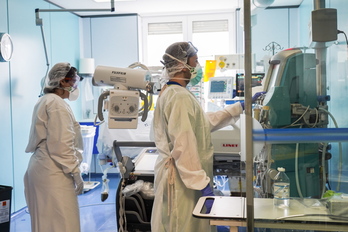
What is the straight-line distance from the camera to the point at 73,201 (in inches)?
96.7

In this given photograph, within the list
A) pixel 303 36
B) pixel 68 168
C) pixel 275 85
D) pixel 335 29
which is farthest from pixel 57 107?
pixel 335 29

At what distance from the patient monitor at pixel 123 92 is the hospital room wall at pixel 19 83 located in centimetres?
180

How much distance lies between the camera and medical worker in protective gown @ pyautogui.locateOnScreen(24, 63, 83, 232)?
235 cm

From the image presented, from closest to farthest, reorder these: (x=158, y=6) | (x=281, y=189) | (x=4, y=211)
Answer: (x=281, y=189)
(x=4, y=211)
(x=158, y=6)

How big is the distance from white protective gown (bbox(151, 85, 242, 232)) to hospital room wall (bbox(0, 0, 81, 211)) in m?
2.26

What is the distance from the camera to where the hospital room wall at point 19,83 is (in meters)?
3.65

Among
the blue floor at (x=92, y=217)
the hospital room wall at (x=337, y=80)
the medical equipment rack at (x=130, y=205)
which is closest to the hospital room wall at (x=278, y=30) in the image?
the hospital room wall at (x=337, y=80)

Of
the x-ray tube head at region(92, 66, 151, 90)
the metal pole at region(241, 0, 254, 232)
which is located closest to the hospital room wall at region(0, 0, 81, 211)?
the x-ray tube head at region(92, 66, 151, 90)

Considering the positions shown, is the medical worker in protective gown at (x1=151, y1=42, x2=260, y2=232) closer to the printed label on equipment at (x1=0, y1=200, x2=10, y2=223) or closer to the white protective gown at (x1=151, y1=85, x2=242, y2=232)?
the white protective gown at (x1=151, y1=85, x2=242, y2=232)

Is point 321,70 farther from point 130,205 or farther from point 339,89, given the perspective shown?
point 130,205

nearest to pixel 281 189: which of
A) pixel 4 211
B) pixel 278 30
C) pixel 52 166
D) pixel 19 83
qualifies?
pixel 278 30

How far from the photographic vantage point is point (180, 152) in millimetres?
1854

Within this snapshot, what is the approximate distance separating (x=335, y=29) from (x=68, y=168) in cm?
178

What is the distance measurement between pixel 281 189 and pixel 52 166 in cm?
153
